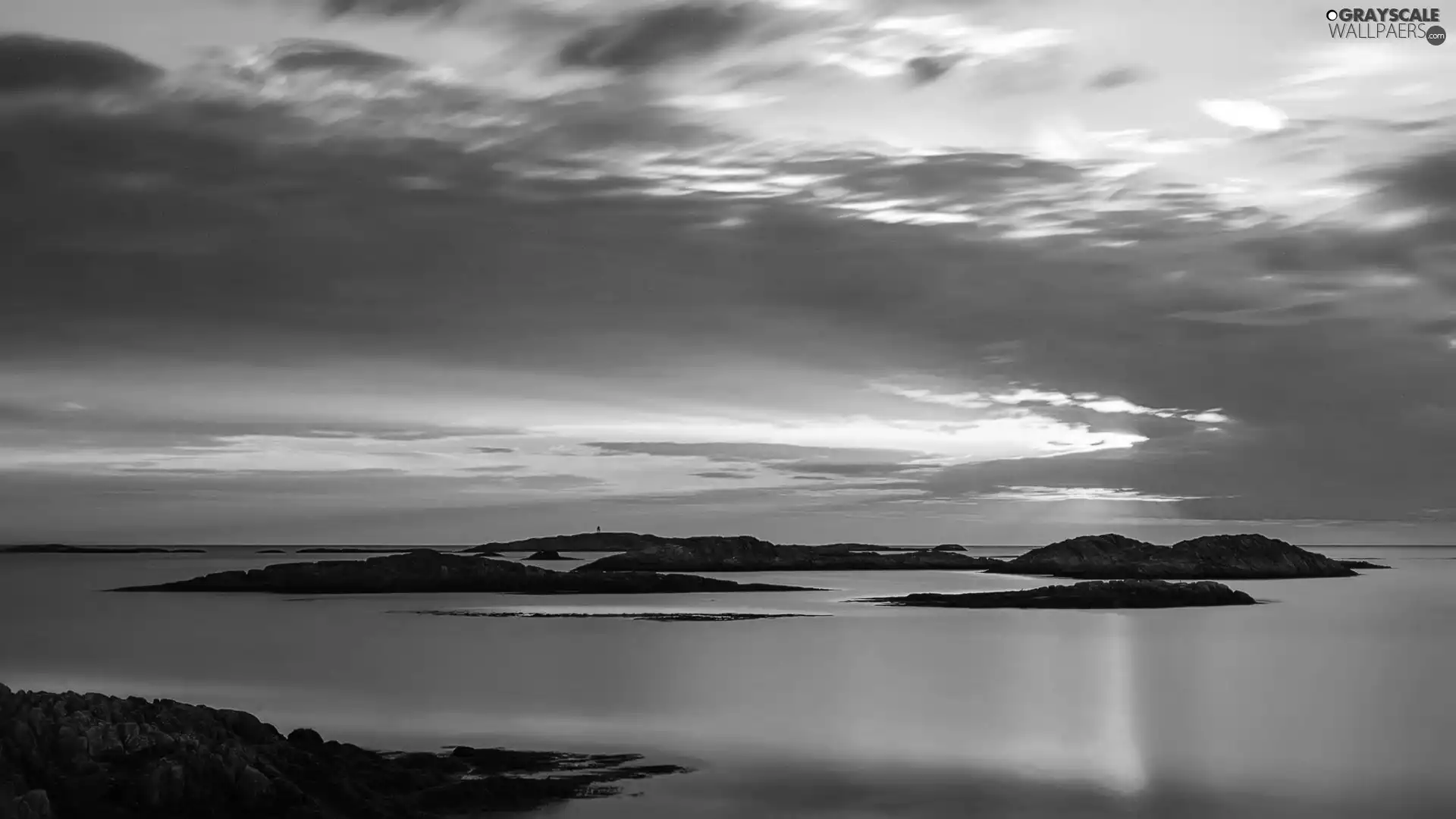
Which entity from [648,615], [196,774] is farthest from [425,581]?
[196,774]

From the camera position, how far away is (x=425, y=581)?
77.7 meters

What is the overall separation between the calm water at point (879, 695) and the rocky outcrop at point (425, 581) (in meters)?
16.4

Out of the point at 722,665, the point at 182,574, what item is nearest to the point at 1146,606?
the point at 722,665

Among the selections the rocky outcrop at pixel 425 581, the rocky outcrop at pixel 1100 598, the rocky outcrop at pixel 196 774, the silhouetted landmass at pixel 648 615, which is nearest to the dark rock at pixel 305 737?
the rocky outcrop at pixel 196 774

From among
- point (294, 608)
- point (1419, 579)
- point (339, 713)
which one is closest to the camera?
point (339, 713)

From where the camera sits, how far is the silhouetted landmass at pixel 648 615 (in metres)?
53.3

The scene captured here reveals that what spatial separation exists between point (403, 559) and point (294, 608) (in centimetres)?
2103

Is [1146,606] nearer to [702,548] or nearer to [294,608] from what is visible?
[294,608]

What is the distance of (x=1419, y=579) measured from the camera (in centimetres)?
10056

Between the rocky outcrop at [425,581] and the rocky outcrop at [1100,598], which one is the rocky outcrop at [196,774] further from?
the rocky outcrop at [425,581]

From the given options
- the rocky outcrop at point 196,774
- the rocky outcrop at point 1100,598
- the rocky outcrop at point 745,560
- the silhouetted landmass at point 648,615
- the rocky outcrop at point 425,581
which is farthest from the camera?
the rocky outcrop at point 745,560

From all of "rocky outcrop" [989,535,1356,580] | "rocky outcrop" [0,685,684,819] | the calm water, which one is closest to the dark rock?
"rocky outcrop" [0,685,684,819]

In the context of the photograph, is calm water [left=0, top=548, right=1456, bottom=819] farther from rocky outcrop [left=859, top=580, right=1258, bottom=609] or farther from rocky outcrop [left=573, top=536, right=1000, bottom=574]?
rocky outcrop [left=573, top=536, right=1000, bottom=574]

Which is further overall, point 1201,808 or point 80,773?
point 1201,808
